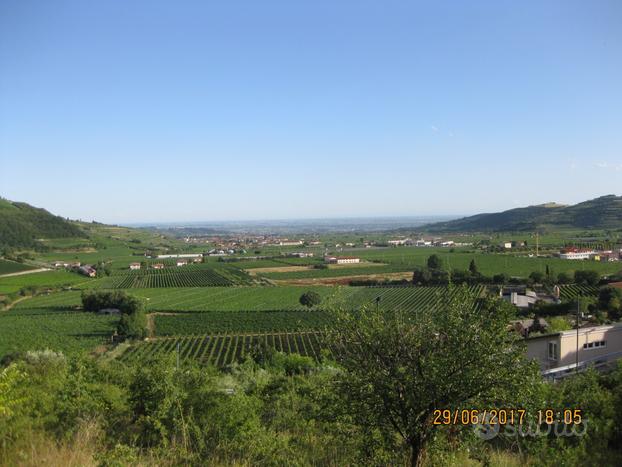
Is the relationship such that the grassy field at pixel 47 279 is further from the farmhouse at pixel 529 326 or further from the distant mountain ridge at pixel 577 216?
the distant mountain ridge at pixel 577 216

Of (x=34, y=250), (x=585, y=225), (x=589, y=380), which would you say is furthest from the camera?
(x=585, y=225)

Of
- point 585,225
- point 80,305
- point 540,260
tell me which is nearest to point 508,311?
point 80,305

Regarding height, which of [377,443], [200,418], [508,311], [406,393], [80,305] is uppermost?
[508,311]

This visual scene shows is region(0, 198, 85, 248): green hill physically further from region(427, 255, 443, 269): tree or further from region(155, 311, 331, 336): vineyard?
region(427, 255, 443, 269): tree

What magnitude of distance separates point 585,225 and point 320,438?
146737mm

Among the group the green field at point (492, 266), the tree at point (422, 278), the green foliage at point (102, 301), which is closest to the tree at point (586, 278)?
the green field at point (492, 266)

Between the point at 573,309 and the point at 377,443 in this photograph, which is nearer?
the point at 377,443

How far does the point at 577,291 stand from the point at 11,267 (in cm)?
7759

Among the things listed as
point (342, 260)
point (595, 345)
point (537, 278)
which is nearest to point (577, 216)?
point (342, 260)

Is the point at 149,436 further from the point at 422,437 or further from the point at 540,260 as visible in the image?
the point at 540,260

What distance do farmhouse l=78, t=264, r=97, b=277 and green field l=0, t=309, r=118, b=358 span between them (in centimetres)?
2852

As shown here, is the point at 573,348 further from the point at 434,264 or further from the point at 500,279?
the point at 434,264

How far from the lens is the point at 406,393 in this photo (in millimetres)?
4863

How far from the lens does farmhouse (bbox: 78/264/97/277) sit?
239 ft
